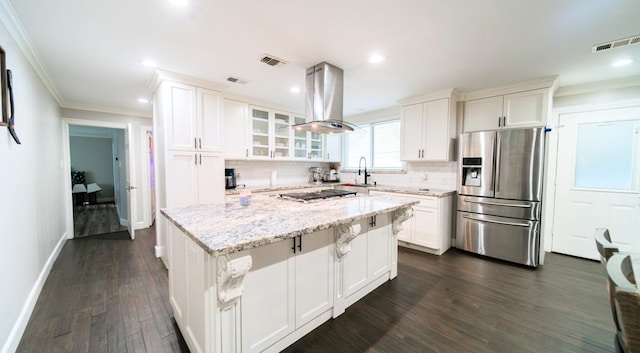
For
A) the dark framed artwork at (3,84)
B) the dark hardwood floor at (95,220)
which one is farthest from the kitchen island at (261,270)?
the dark hardwood floor at (95,220)

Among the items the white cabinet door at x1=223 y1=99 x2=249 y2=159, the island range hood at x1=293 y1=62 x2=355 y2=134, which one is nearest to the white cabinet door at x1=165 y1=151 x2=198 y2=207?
the white cabinet door at x1=223 y1=99 x2=249 y2=159

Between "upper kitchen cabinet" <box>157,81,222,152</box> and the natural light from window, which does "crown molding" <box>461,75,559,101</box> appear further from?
"upper kitchen cabinet" <box>157,81,222,152</box>

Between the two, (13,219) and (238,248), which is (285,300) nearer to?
(238,248)

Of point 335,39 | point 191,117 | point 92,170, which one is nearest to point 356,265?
point 335,39

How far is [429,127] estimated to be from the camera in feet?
12.2

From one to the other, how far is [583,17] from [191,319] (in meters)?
3.59

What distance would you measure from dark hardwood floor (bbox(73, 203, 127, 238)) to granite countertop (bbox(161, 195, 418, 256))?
14.1ft

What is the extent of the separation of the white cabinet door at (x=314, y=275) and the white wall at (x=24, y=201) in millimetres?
1966

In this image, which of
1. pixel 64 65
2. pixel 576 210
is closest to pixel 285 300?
pixel 64 65

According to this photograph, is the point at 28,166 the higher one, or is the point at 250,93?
the point at 250,93

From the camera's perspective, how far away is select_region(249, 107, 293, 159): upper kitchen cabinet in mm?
4113

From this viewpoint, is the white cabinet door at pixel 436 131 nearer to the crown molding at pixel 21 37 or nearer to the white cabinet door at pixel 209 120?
the white cabinet door at pixel 209 120

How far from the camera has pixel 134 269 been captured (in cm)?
296

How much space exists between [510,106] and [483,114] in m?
0.32
